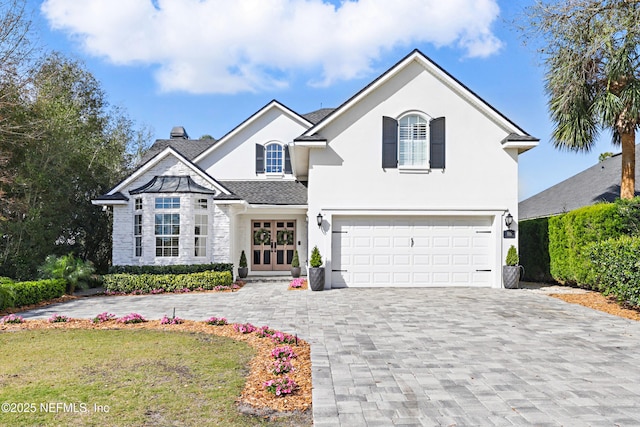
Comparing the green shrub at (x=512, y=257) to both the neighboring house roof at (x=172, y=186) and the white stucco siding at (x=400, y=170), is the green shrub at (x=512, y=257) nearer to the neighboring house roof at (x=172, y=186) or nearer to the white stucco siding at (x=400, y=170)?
the white stucco siding at (x=400, y=170)

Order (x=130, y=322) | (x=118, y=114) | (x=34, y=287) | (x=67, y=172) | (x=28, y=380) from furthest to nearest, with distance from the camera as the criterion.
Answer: (x=118, y=114) → (x=67, y=172) → (x=34, y=287) → (x=130, y=322) → (x=28, y=380)

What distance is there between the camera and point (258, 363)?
590cm

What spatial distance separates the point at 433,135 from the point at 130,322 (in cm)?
1044

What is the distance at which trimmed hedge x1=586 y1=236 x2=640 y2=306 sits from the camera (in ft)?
32.0

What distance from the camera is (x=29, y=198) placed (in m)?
14.4

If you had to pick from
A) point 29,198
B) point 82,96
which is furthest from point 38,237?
point 82,96

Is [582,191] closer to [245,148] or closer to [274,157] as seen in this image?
[274,157]

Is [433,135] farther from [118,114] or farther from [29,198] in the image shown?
[118,114]

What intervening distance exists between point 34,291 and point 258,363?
8.83 metres

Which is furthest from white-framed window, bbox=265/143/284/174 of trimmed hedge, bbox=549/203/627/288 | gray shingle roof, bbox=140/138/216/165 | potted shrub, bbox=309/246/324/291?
trimmed hedge, bbox=549/203/627/288

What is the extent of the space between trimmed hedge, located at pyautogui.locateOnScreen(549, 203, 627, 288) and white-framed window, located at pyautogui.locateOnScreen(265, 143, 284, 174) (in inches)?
451

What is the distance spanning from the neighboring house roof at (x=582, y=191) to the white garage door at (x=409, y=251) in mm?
6999

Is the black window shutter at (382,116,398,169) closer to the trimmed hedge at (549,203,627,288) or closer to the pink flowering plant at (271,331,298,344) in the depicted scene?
the trimmed hedge at (549,203,627,288)

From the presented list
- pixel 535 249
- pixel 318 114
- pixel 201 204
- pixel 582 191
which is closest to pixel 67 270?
pixel 201 204
